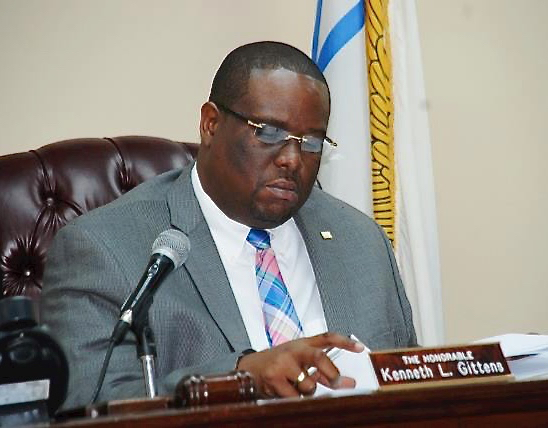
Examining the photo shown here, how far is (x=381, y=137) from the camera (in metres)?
3.44

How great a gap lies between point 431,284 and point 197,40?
1.16m

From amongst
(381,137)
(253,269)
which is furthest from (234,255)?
(381,137)

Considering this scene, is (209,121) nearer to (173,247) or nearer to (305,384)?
(173,247)

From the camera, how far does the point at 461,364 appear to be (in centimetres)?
154

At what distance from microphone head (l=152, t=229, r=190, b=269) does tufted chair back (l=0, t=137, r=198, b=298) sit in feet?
2.57

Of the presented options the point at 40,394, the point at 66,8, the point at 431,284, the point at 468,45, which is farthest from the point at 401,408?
the point at 468,45

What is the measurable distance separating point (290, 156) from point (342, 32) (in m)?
1.13

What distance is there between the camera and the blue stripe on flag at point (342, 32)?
348 cm

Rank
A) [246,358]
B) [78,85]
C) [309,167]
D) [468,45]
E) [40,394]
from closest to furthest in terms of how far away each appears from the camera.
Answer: [40,394] → [246,358] → [309,167] → [78,85] → [468,45]

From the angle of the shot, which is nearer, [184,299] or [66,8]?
[184,299]

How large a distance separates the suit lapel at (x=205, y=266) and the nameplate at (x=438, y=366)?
85 cm

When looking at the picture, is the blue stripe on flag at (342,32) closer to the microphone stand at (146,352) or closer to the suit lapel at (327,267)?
the suit lapel at (327,267)

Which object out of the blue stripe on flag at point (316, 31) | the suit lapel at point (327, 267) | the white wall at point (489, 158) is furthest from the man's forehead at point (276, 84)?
the white wall at point (489, 158)

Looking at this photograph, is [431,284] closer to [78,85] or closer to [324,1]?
[324,1]
